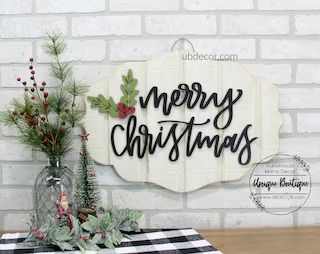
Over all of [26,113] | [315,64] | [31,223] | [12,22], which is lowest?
[31,223]

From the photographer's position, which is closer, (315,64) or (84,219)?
(84,219)

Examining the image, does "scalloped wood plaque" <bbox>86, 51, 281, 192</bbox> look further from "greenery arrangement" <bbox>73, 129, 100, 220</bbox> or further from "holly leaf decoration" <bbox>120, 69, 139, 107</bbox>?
"greenery arrangement" <bbox>73, 129, 100, 220</bbox>

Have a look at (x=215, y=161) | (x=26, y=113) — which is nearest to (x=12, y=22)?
(x=26, y=113)

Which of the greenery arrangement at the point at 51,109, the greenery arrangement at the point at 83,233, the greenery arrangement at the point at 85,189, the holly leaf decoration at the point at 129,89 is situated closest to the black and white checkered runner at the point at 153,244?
the greenery arrangement at the point at 83,233

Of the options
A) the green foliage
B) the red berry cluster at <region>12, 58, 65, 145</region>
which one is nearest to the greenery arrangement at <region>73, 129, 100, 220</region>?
the green foliage

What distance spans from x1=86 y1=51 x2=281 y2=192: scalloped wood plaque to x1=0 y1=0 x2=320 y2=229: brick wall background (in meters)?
0.04

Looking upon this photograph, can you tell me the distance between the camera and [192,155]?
1356 millimetres

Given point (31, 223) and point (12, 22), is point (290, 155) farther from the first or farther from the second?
point (12, 22)

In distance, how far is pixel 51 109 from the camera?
4.34ft

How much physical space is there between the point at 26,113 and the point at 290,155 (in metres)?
0.75

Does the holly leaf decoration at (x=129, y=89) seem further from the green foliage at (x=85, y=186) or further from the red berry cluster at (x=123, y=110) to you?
the green foliage at (x=85, y=186)

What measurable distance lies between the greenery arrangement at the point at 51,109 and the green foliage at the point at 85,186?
73mm

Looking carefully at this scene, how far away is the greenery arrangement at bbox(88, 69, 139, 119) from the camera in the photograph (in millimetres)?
1336

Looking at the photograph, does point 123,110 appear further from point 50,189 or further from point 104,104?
point 50,189
